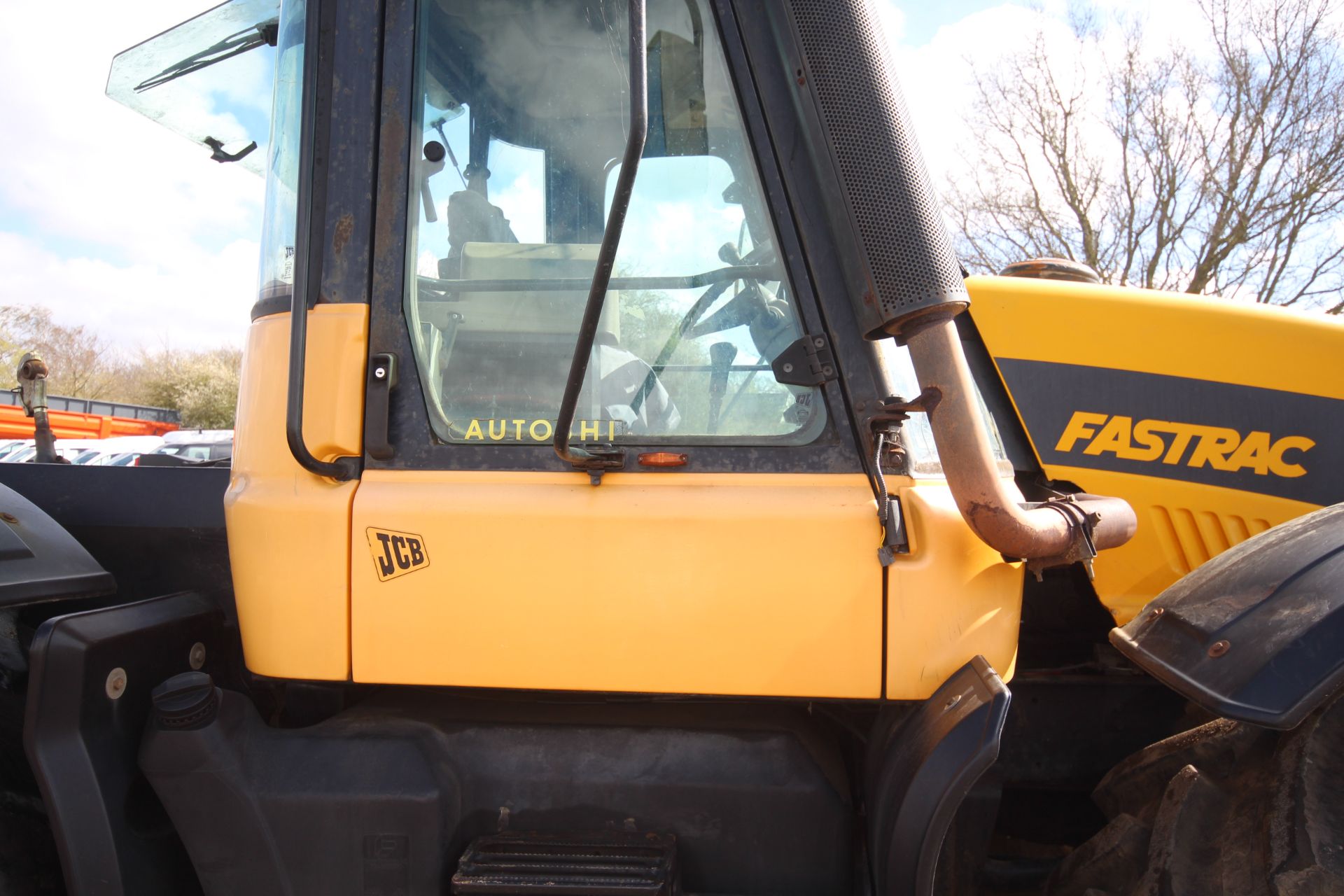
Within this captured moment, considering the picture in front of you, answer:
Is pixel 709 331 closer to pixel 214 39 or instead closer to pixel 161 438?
pixel 214 39

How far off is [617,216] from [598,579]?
2.17ft

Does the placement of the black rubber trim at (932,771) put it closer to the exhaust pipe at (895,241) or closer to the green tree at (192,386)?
the exhaust pipe at (895,241)

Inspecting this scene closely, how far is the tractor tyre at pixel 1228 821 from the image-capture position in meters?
1.44

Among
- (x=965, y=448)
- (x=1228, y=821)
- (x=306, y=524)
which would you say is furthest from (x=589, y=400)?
(x=1228, y=821)

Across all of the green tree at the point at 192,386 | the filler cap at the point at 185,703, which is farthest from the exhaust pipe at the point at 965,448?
the green tree at the point at 192,386

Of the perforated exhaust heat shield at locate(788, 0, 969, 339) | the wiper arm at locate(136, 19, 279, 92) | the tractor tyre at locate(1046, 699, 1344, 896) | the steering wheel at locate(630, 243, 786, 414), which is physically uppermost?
the wiper arm at locate(136, 19, 279, 92)

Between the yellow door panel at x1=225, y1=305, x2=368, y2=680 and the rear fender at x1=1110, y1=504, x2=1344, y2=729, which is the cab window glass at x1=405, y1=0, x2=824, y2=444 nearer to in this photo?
the yellow door panel at x1=225, y1=305, x2=368, y2=680

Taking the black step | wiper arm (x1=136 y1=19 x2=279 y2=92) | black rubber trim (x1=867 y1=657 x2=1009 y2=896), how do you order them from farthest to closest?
wiper arm (x1=136 y1=19 x2=279 y2=92) < the black step < black rubber trim (x1=867 y1=657 x2=1009 y2=896)

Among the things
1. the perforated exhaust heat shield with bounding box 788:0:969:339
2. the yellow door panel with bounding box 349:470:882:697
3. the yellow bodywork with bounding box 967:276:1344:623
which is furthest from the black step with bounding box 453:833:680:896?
the yellow bodywork with bounding box 967:276:1344:623

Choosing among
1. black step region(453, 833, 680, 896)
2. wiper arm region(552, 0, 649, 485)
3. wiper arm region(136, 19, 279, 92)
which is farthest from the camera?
wiper arm region(136, 19, 279, 92)

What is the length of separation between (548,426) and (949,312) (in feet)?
2.53

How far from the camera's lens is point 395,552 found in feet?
5.48

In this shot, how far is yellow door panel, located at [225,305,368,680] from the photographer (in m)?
1.69

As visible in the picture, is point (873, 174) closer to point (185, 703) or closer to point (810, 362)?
point (810, 362)
